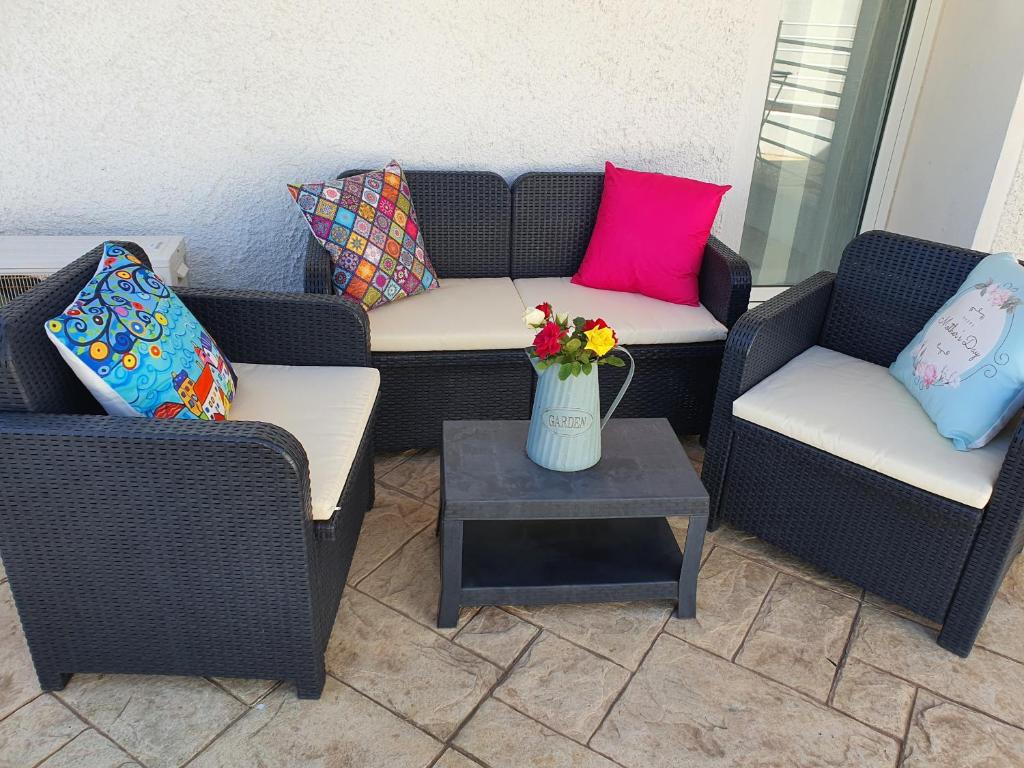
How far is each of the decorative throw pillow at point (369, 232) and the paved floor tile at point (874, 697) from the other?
5.44 ft

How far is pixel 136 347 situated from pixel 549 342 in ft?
2.75

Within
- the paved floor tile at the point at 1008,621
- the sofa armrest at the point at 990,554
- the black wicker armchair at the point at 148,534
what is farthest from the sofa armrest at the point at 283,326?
the paved floor tile at the point at 1008,621

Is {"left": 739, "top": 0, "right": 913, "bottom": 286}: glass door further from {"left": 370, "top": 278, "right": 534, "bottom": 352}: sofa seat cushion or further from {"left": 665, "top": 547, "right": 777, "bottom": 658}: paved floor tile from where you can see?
{"left": 665, "top": 547, "right": 777, "bottom": 658}: paved floor tile

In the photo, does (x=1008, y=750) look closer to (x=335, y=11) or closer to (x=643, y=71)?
(x=643, y=71)

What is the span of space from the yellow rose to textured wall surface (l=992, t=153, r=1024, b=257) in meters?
2.13

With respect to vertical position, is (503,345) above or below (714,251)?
below

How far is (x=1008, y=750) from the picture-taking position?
1817 millimetres

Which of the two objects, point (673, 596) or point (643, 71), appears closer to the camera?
point (673, 596)

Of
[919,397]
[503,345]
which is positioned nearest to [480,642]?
[503,345]

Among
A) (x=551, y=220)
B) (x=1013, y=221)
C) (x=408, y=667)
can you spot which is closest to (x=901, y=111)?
(x=1013, y=221)

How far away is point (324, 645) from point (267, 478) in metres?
0.48

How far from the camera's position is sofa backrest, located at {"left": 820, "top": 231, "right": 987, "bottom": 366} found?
7.95 ft

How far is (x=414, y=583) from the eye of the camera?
222 centimetres

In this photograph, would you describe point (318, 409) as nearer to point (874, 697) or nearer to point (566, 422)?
point (566, 422)
